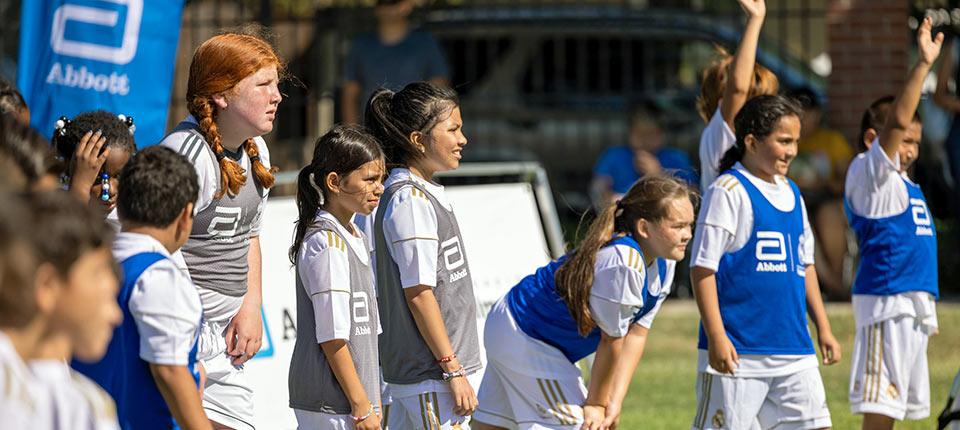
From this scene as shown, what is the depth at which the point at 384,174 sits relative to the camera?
473 cm

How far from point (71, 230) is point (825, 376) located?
6.87m

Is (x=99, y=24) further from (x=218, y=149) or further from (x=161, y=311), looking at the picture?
(x=161, y=311)

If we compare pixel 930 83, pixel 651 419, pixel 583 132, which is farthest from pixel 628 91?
pixel 651 419

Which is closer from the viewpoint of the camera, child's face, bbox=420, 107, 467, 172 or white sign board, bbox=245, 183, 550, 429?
child's face, bbox=420, 107, 467, 172

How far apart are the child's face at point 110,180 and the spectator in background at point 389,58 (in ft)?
16.5

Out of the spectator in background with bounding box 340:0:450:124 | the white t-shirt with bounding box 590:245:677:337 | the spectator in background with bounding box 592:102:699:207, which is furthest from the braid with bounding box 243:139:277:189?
the spectator in background with bounding box 592:102:699:207

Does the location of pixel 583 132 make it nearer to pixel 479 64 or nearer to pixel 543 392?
pixel 479 64

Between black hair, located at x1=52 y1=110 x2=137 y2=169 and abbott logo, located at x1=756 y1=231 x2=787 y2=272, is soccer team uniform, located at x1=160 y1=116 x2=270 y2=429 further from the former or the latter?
abbott logo, located at x1=756 y1=231 x2=787 y2=272

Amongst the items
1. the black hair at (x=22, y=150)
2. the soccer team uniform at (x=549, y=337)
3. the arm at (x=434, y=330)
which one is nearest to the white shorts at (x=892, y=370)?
the soccer team uniform at (x=549, y=337)

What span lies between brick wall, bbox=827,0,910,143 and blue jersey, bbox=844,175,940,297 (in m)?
5.47

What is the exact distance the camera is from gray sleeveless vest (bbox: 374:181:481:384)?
191 inches

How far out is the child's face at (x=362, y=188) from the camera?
181 inches

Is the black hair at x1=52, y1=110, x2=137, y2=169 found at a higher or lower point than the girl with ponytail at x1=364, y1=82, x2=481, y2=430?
higher

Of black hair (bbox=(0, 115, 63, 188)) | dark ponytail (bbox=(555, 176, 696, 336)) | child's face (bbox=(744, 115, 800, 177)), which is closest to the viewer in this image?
black hair (bbox=(0, 115, 63, 188))
